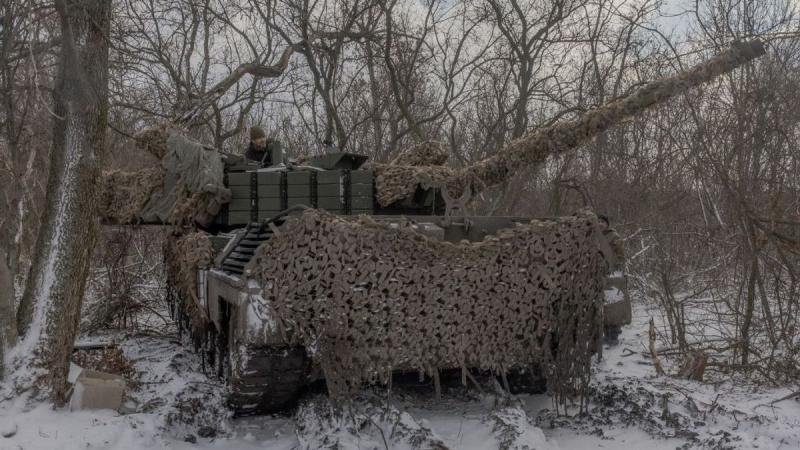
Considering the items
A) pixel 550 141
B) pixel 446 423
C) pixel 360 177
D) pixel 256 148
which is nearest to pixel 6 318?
pixel 360 177

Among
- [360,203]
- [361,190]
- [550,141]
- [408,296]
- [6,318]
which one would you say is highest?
[550,141]

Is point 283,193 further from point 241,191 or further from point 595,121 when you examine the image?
point 595,121

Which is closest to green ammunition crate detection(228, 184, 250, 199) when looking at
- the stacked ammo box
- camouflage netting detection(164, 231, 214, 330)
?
the stacked ammo box

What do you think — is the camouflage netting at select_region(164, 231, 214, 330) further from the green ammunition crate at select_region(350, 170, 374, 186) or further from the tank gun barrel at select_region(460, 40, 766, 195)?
the tank gun barrel at select_region(460, 40, 766, 195)

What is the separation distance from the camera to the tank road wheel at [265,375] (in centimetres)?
442

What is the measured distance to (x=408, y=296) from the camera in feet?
14.7

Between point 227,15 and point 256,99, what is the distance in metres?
→ 1.87

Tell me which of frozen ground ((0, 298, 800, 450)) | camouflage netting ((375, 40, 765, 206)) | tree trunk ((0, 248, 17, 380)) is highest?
camouflage netting ((375, 40, 765, 206))

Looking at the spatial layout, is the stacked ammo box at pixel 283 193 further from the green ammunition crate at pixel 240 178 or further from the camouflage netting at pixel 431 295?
the camouflage netting at pixel 431 295

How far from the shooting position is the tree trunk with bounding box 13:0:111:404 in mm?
5121

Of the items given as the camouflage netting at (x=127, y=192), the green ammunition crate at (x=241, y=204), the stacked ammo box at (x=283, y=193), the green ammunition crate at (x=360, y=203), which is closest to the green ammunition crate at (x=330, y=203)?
the stacked ammo box at (x=283, y=193)

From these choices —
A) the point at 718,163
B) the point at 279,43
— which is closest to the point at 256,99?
the point at 279,43

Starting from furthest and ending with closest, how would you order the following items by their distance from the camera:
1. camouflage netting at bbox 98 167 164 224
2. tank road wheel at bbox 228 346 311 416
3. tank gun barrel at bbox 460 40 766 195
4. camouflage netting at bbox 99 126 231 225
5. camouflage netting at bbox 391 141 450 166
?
1. camouflage netting at bbox 391 141 450 166
2. camouflage netting at bbox 98 167 164 224
3. camouflage netting at bbox 99 126 231 225
4. tank gun barrel at bbox 460 40 766 195
5. tank road wheel at bbox 228 346 311 416

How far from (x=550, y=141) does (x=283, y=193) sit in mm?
2371
